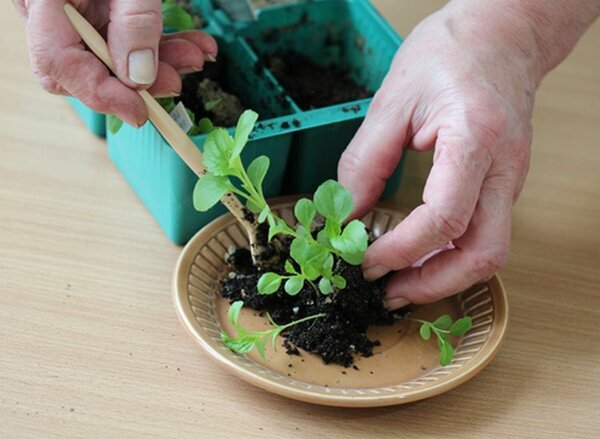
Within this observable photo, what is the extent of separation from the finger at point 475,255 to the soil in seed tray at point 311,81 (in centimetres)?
30

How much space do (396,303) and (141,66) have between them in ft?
0.99

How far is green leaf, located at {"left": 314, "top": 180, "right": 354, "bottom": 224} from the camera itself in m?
0.72

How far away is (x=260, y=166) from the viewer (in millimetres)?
745

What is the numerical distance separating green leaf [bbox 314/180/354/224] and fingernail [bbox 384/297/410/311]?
12 cm

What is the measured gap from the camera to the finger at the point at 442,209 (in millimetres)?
742

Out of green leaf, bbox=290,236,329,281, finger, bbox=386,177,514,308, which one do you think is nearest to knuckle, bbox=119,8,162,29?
green leaf, bbox=290,236,329,281

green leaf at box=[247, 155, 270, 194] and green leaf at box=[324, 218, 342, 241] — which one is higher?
green leaf at box=[247, 155, 270, 194]

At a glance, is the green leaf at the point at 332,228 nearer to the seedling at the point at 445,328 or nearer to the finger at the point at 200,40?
the seedling at the point at 445,328

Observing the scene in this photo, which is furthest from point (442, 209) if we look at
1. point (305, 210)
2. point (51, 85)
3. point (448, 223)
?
point (51, 85)

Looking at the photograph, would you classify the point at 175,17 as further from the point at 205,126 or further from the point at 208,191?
the point at 208,191

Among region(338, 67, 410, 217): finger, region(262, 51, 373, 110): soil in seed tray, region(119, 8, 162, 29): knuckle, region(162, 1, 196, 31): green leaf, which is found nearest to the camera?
region(119, 8, 162, 29): knuckle

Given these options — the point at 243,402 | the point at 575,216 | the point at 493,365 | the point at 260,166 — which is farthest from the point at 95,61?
the point at 575,216

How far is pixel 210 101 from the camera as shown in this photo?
36.2 inches

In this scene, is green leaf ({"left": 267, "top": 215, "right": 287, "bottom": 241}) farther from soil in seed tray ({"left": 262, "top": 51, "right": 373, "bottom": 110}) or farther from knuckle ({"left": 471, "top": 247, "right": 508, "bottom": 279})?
soil in seed tray ({"left": 262, "top": 51, "right": 373, "bottom": 110})
